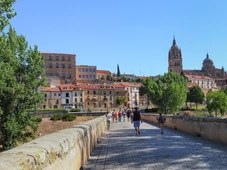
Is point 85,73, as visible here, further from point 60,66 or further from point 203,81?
point 203,81

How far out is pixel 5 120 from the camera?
2892cm

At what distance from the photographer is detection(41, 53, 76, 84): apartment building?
131125 mm

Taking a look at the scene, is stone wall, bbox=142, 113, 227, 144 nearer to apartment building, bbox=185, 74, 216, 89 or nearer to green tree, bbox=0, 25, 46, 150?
green tree, bbox=0, 25, 46, 150

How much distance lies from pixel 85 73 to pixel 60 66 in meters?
13.3

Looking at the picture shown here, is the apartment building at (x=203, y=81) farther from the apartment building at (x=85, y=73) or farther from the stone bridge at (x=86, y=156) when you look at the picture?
the stone bridge at (x=86, y=156)

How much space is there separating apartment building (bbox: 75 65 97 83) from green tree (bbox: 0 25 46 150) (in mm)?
105993

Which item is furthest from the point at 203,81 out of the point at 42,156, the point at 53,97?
the point at 42,156

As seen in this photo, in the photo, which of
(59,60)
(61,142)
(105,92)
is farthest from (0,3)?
(59,60)

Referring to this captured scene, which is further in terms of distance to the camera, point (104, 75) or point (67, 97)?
point (104, 75)

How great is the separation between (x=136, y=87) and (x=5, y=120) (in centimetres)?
11273

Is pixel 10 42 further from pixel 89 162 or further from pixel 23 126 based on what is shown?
pixel 89 162

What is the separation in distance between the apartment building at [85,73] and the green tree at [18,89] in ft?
348

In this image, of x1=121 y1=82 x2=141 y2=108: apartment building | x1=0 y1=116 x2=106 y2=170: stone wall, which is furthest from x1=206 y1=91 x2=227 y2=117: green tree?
x1=121 y1=82 x2=141 y2=108: apartment building

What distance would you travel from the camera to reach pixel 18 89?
2934 cm
